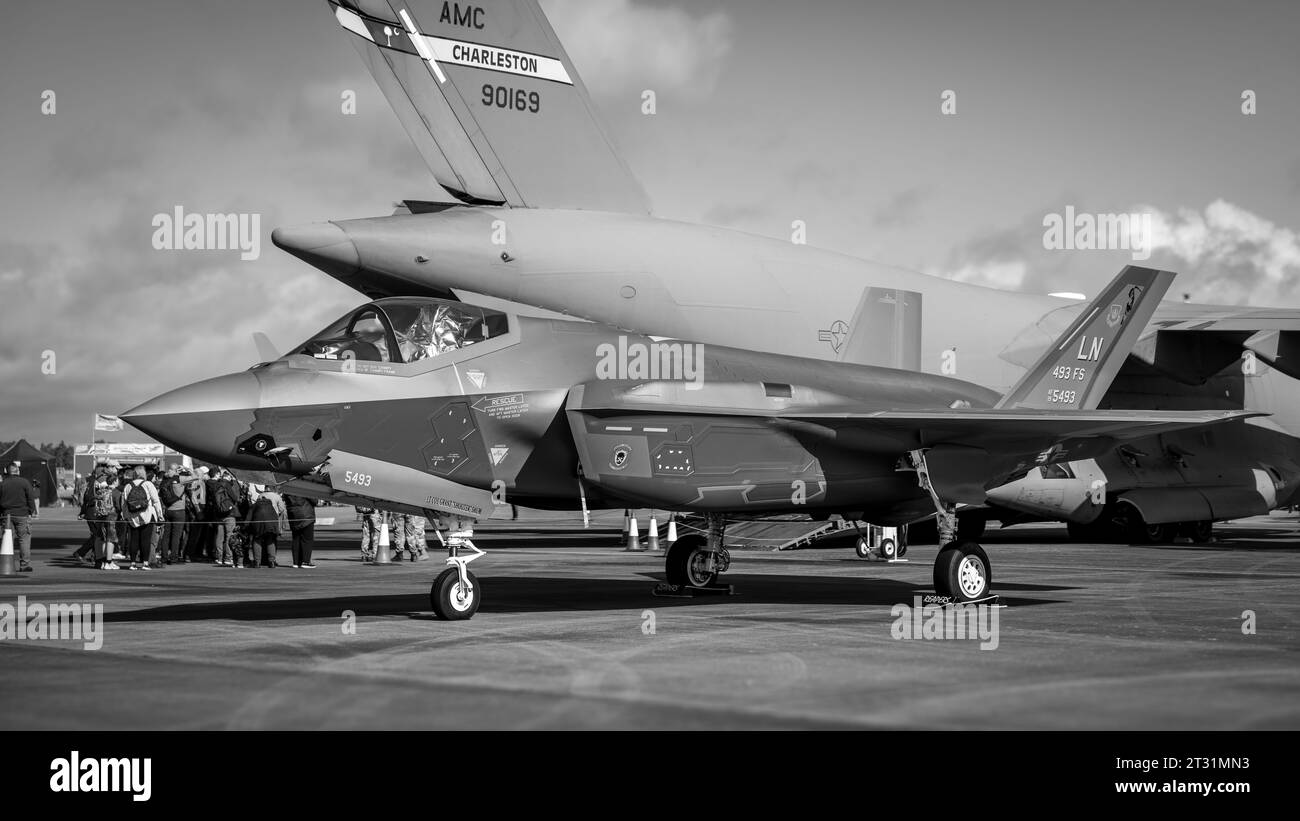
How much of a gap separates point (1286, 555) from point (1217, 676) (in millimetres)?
16646

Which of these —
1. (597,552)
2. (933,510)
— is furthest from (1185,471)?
(933,510)

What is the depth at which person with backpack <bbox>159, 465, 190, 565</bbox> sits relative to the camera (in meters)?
22.8

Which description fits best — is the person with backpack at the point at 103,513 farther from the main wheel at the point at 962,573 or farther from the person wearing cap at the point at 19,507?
the main wheel at the point at 962,573

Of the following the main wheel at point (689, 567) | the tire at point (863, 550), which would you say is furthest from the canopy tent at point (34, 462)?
the main wheel at point (689, 567)

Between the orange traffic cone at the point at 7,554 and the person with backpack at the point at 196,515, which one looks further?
the person with backpack at the point at 196,515

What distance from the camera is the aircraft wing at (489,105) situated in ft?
64.8

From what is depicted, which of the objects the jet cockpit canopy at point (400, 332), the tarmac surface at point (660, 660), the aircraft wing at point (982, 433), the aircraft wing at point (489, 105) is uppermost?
the aircraft wing at point (489, 105)

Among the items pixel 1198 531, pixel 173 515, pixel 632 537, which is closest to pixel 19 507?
pixel 173 515

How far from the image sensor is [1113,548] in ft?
80.2

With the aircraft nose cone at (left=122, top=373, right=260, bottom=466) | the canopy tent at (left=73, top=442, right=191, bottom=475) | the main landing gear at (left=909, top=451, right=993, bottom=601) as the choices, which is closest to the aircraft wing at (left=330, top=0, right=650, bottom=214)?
the main landing gear at (left=909, top=451, right=993, bottom=601)

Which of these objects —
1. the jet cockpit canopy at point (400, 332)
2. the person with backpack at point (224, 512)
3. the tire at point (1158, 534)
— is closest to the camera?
the jet cockpit canopy at point (400, 332)

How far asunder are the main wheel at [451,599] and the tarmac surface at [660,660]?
0.15m

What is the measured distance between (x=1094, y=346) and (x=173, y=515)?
17.3 m
